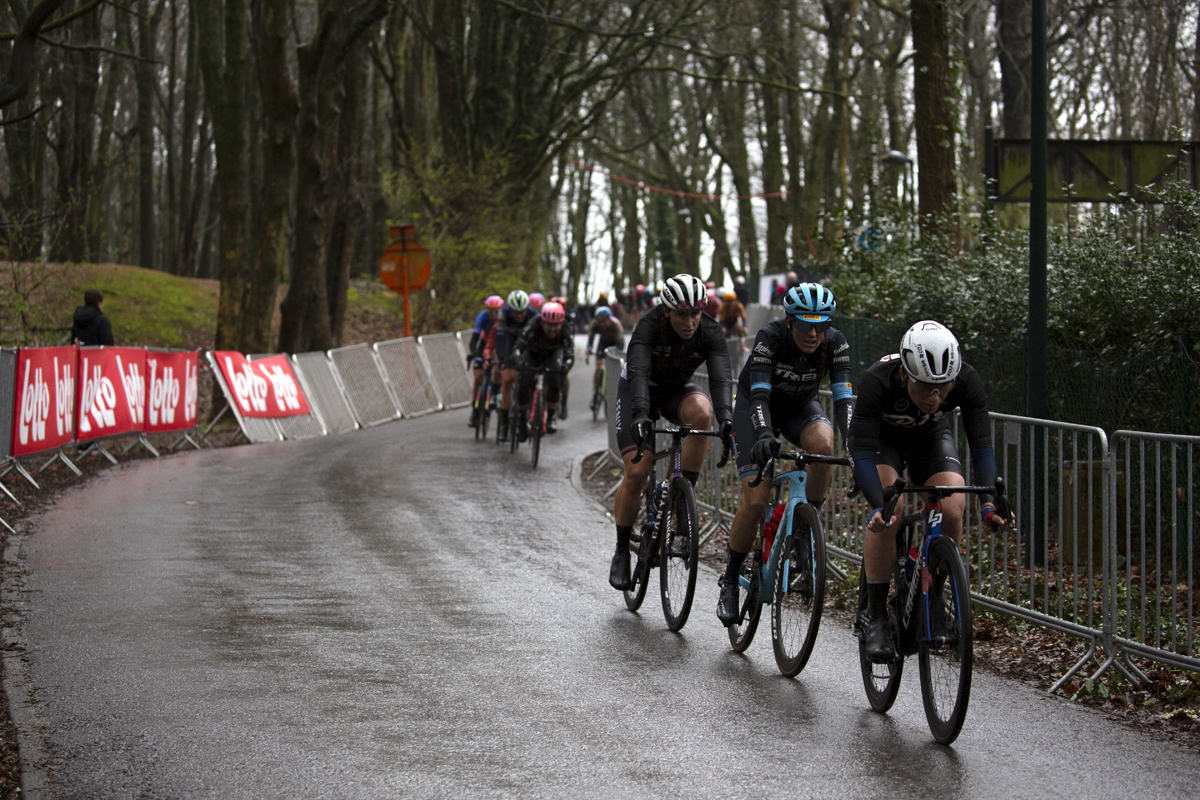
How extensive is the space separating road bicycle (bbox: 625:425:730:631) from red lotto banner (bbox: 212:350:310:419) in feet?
41.3

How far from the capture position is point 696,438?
8.05m

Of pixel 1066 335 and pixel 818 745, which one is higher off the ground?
pixel 1066 335

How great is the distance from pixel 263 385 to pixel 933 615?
16.4 meters

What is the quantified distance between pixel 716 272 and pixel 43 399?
4788cm

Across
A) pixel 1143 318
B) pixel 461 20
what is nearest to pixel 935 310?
pixel 1143 318

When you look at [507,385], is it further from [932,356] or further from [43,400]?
[932,356]

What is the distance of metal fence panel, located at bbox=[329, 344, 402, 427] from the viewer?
76.2 feet

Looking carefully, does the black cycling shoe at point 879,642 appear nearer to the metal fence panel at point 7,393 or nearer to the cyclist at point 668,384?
the cyclist at point 668,384

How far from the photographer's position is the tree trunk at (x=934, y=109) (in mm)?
15422

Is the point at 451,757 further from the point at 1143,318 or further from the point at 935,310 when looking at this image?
the point at 935,310

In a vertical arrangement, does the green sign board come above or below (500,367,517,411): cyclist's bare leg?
above

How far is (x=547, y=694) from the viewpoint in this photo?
6.39m

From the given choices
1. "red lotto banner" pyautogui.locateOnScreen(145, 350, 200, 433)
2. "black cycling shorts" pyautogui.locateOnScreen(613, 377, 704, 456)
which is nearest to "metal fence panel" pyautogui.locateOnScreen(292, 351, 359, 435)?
"red lotto banner" pyautogui.locateOnScreen(145, 350, 200, 433)

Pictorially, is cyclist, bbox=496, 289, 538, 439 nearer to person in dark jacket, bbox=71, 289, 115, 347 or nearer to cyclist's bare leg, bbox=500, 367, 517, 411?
cyclist's bare leg, bbox=500, 367, 517, 411
